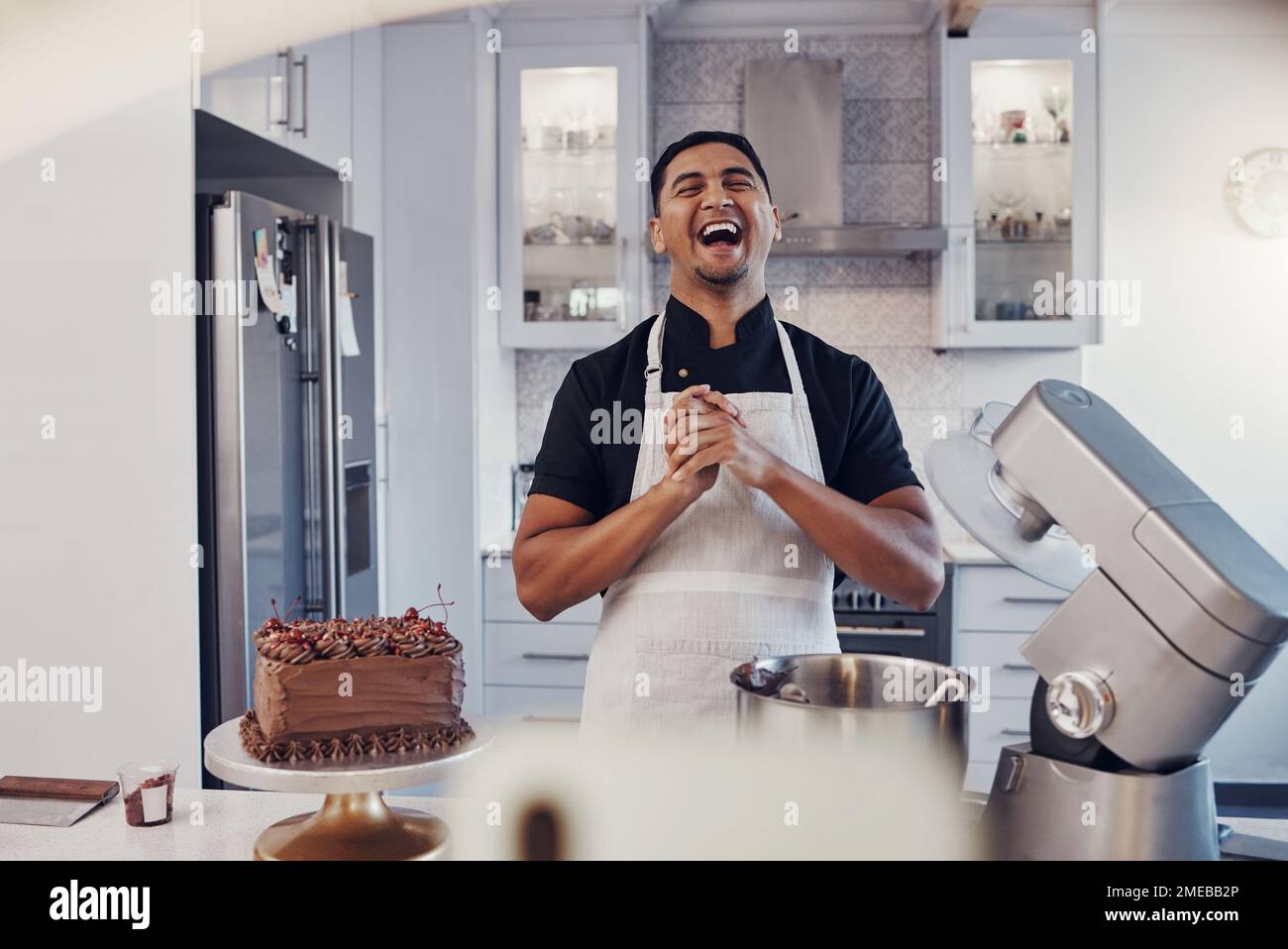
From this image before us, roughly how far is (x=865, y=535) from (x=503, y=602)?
2136mm

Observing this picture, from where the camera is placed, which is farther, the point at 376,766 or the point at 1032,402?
the point at 376,766

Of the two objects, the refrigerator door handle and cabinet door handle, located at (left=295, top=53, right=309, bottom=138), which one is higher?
cabinet door handle, located at (left=295, top=53, right=309, bottom=138)

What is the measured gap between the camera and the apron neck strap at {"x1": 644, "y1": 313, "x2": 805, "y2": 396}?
1664mm

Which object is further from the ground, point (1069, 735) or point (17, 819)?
point (1069, 735)

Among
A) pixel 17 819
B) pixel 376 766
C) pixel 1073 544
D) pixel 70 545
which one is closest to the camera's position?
pixel 1073 544

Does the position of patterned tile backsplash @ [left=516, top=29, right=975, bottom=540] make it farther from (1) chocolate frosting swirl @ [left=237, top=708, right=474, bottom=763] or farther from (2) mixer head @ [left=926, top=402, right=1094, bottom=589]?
(2) mixer head @ [left=926, top=402, right=1094, bottom=589]

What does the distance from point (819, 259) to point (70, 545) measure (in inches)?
103

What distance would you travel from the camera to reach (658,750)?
1501mm

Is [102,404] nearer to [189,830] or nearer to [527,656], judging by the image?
[189,830]

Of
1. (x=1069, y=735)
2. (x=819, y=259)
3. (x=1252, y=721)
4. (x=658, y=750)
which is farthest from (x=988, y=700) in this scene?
(x=1069, y=735)

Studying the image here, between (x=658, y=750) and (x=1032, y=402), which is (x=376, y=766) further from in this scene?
(x=1032, y=402)

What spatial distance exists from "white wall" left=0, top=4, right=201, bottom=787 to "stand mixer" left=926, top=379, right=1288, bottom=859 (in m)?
1.80

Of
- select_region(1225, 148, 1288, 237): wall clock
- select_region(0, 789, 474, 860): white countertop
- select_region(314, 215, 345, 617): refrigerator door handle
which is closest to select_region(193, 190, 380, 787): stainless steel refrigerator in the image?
select_region(314, 215, 345, 617): refrigerator door handle

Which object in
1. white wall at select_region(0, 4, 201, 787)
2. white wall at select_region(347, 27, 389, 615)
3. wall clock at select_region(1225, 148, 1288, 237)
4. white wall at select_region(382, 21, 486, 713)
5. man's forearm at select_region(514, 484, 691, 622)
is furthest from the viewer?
wall clock at select_region(1225, 148, 1288, 237)
